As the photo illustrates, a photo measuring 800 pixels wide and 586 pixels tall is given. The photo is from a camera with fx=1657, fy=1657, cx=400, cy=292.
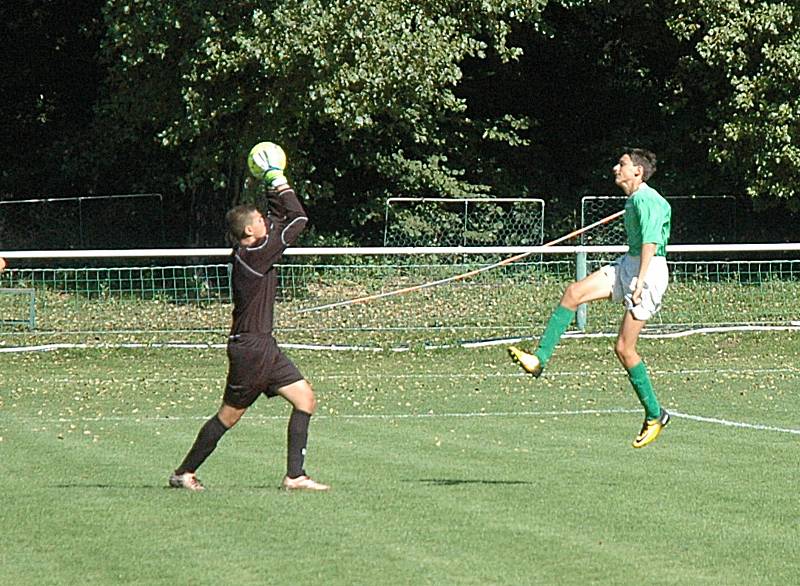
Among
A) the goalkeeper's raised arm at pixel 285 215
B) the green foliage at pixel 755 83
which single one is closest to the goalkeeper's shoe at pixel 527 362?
the goalkeeper's raised arm at pixel 285 215

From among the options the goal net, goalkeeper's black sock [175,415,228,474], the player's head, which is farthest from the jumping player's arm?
the goal net

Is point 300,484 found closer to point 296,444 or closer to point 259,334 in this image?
point 296,444

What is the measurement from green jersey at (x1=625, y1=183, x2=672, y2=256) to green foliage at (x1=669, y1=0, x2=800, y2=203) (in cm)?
1884

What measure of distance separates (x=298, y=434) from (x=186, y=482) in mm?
734

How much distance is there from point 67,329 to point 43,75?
40.4 feet

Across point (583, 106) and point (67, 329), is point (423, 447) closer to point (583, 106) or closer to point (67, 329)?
point (67, 329)

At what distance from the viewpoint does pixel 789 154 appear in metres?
29.2

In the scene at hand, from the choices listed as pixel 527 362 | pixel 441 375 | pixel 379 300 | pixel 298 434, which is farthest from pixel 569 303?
pixel 379 300

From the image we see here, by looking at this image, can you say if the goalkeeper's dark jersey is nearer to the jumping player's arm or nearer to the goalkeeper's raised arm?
the goalkeeper's raised arm

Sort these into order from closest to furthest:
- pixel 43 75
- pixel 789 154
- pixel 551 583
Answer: pixel 551 583, pixel 789 154, pixel 43 75

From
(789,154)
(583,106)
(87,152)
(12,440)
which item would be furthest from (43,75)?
(12,440)

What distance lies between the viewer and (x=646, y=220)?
10961 mm

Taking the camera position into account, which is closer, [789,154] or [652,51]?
[789,154]

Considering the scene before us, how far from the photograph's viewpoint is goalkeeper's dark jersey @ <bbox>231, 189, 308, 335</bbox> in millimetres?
9727
